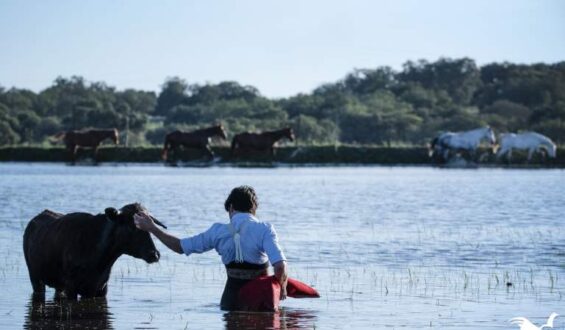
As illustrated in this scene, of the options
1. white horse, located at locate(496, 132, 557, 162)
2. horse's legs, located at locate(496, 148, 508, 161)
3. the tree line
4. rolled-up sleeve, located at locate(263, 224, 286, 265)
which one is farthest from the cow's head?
the tree line

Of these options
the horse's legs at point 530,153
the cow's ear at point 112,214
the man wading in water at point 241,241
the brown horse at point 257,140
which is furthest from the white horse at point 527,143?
the man wading in water at point 241,241

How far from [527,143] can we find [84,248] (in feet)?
187

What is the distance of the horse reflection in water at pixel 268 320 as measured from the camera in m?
13.6

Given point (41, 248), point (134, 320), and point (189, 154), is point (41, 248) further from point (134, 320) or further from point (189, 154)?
point (189, 154)

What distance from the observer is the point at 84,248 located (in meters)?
14.3

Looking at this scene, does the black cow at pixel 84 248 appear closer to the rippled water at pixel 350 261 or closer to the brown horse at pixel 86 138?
the rippled water at pixel 350 261

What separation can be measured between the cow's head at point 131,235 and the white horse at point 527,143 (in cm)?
5610

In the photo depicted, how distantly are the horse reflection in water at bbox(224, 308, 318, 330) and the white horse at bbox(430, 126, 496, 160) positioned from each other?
184 ft

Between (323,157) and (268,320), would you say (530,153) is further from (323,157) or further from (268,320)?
(268,320)

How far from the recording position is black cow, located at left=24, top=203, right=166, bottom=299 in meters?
14.2

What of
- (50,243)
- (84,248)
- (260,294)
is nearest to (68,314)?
(84,248)

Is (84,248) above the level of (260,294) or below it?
above

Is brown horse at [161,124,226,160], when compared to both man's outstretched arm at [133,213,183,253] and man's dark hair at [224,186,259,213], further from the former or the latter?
man's dark hair at [224,186,259,213]

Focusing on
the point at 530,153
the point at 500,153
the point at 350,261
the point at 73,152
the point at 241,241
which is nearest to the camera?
the point at 241,241
